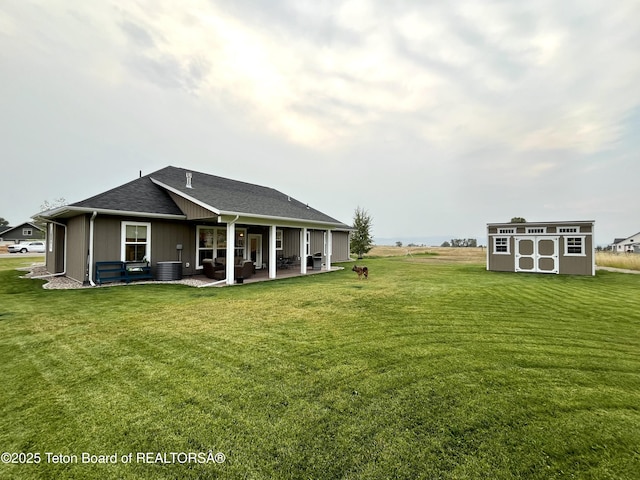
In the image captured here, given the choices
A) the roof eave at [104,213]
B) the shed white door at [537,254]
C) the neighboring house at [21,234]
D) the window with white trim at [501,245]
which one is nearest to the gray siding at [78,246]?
the roof eave at [104,213]

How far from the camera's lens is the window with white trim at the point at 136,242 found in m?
10.3

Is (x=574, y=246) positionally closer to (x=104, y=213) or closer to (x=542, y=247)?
(x=542, y=247)

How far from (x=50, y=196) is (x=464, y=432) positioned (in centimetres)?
6781

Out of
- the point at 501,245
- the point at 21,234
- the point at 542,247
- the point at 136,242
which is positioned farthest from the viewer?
the point at 21,234

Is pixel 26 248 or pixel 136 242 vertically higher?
pixel 136 242

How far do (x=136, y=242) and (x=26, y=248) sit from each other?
35.6m

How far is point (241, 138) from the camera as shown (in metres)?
19.4

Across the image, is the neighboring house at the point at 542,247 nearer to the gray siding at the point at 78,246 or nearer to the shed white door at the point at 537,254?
the shed white door at the point at 537,254

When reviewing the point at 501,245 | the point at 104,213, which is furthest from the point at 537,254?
the point at 104,213

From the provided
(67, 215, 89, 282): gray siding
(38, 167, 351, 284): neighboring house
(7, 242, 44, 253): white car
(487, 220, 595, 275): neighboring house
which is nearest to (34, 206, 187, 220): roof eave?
(38, 167, 351, 284): neighboring house

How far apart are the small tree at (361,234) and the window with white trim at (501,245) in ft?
40.1

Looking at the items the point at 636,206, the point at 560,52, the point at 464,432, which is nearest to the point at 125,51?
the point at 464,432

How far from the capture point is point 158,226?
11016 millimetres

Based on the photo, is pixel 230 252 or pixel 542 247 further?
pixel 542 247
